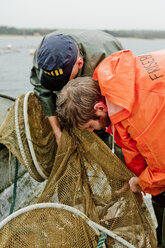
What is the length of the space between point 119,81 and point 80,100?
29 cm

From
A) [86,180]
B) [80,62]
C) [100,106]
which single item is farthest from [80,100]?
[86,180]

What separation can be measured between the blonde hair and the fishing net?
0.67 meters

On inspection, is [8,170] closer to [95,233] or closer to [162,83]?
[95,233]

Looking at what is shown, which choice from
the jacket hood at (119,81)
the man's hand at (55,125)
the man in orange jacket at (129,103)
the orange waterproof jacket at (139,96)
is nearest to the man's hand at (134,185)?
the man in orange jacket at (129,103)

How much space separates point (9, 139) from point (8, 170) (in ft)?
2.11

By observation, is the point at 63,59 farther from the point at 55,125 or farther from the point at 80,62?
the point at 55,125

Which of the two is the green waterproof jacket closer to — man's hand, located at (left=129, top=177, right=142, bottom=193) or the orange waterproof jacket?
the orange waterproof jacket

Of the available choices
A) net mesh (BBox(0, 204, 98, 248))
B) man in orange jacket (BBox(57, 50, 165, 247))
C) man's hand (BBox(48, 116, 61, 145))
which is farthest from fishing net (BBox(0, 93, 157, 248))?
man in orange jacket (BBox(57, 50, 165, 247))

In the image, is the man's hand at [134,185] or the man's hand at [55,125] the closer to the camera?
the man's hand at [134,185]

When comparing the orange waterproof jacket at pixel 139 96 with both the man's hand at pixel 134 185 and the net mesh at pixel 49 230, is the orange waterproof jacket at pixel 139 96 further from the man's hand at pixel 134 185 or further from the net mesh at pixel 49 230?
the net mesh at pixel 49 230

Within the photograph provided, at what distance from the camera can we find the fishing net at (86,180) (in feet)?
6.91

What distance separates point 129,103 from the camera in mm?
1522

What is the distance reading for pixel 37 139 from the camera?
9.40 ft

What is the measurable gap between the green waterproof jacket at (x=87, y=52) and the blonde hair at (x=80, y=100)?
817mm
